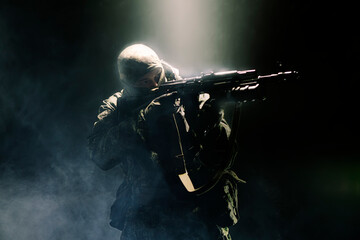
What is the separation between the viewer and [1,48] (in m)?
2.45

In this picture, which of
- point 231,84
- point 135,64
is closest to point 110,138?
point 135,64

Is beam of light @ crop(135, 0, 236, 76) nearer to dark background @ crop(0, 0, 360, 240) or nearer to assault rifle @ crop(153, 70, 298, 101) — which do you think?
dark background @ crop(0, 0, 360, 240)

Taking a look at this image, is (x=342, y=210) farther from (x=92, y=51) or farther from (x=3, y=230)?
(x=3, y=230)

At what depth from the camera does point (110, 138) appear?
61.6 inches

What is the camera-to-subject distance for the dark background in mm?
1816

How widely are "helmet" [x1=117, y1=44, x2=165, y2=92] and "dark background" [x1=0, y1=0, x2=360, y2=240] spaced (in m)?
0.82

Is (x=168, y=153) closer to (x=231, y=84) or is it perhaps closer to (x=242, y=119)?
(x=231, y=84)

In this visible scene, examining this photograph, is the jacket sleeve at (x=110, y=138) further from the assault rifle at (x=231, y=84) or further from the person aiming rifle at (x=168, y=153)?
the assault rifle at (x=231, y=84)

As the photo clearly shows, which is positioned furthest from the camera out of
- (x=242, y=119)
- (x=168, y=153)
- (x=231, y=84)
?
(x=242, y=119)

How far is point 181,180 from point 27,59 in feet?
6.43

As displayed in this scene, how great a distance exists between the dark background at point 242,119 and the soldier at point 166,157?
0.70m

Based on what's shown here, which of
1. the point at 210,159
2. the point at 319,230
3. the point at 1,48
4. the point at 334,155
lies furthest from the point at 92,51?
the point at 319,230

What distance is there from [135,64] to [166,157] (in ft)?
1.85

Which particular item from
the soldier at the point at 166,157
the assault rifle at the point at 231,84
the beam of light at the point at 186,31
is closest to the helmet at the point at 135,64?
the soldier at the point at 166,157
